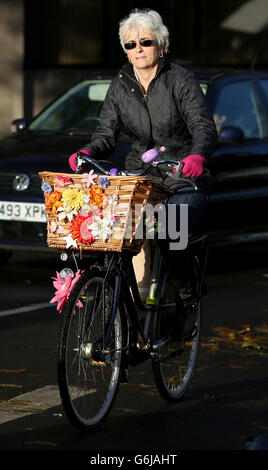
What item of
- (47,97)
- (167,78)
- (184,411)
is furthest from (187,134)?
(47,97)

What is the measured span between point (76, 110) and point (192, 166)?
542 centimetres

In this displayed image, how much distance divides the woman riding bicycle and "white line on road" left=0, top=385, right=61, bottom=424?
32.9 inches

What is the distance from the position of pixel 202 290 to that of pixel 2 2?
14247 mm

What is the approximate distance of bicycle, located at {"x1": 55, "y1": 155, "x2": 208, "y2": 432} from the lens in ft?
18.0

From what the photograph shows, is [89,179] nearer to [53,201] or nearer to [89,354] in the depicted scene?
[53,201]

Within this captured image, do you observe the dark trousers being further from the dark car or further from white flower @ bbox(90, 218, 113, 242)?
the dark car

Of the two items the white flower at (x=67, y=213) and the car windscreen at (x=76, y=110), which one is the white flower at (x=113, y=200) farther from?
the car windscreen at (x=76, y=110)

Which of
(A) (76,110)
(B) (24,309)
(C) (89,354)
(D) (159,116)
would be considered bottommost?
(B) (24,309)

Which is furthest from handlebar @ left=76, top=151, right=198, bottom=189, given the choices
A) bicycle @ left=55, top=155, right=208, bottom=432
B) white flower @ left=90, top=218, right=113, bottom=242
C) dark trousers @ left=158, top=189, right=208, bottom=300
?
dark trousers @ left=158, top=189, right=208, bottom=300

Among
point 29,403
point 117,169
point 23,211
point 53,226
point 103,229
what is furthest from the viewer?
point 23,211

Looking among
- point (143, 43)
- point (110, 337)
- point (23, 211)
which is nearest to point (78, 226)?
point (110, 337)

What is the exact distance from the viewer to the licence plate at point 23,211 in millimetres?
9688

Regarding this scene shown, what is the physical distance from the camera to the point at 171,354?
6227 mm
